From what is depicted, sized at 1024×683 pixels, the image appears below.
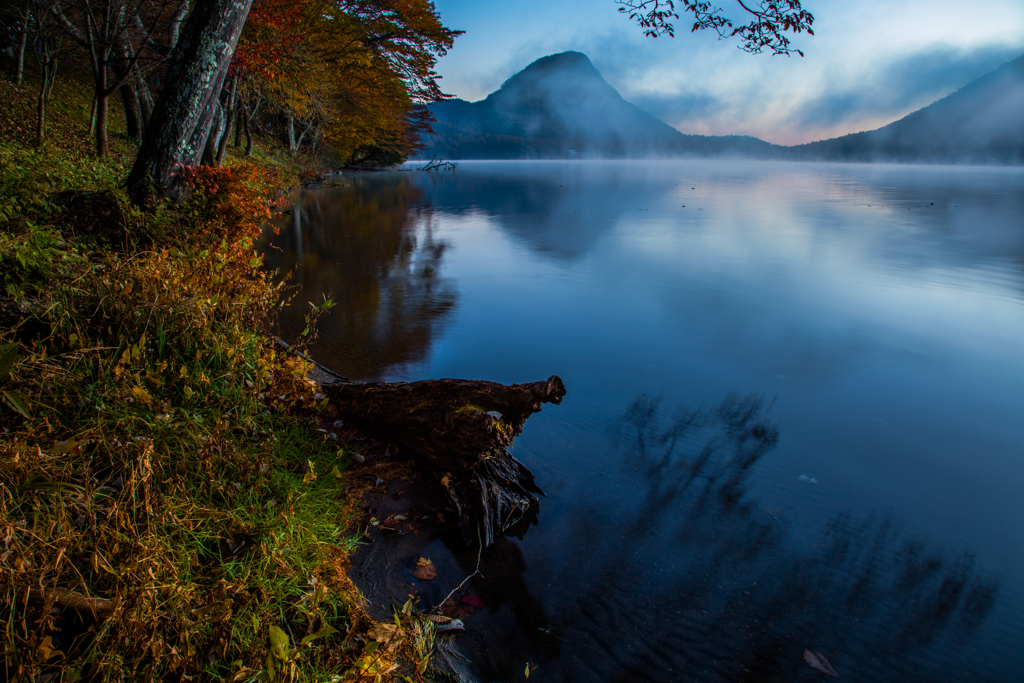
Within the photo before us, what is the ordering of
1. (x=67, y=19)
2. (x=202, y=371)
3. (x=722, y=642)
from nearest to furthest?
(x=722, y=642) < (x=202, y=371) < (x=67, y=19)

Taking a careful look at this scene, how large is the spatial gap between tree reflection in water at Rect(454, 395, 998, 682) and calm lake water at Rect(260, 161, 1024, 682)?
0.05 feet

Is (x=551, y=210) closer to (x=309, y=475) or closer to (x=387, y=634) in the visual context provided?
(x=309, y=475)

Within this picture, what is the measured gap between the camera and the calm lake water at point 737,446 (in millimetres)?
2846

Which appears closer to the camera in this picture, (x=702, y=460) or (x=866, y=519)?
(x=866, y=519)

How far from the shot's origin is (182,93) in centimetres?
550

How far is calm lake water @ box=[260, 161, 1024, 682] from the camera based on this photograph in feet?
9.34

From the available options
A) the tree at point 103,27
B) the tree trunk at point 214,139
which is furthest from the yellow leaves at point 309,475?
the tree trunk at point 214,139

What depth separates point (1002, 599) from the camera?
10.3 feet

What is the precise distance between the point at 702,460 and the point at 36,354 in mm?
4889

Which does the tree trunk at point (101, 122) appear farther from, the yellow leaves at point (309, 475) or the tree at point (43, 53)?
the yellow leaves at point (309, 475)

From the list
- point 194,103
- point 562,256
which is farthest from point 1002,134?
point 194,103

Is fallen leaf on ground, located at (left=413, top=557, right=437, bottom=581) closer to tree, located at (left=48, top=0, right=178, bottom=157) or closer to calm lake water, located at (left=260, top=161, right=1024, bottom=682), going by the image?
calm lake water, located at (left=260, top=161, right=1024, bottom=682)

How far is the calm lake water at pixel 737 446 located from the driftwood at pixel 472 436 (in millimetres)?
267

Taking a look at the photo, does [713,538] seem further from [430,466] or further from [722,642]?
[430,466]
